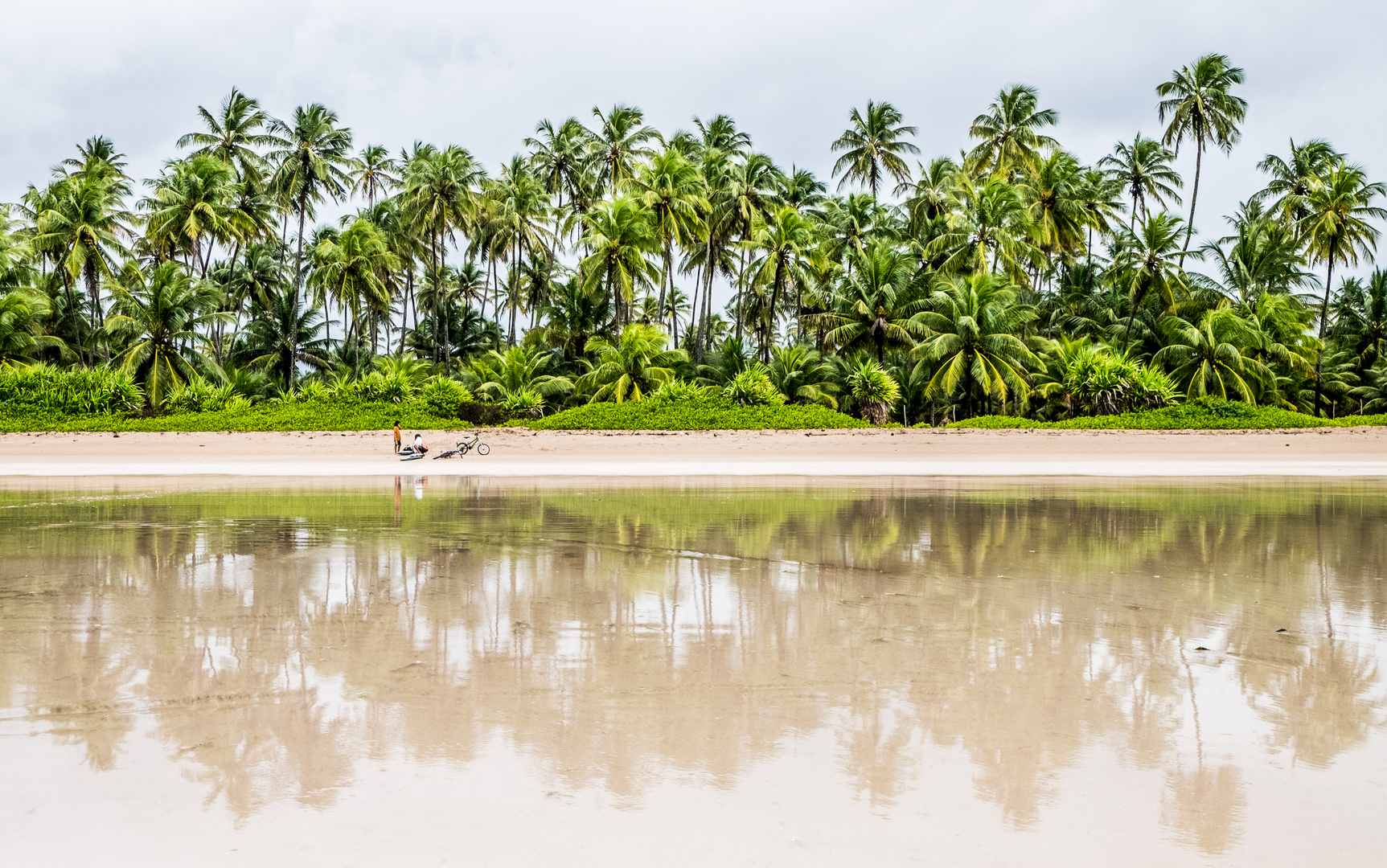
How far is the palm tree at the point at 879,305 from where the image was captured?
125 feet

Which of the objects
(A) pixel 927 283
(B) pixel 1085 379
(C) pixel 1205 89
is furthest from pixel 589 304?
(C) pixel 1205 89

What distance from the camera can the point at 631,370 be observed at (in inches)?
1421

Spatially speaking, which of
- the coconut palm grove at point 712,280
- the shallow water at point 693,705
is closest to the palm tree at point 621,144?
the coconut palm grove at point 712,280

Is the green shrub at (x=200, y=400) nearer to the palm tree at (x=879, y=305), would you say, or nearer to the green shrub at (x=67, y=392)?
the green shrub at (x=67, y=392)

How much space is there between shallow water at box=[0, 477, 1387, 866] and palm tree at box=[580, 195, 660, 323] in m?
31.3

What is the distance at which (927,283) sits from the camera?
3934 cm

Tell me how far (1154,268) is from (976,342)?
11504mm

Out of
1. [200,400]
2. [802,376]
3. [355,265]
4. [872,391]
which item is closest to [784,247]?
[802,376]

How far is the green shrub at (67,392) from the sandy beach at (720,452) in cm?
285

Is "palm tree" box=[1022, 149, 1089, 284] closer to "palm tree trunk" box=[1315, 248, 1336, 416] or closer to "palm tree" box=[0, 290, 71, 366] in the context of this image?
"palm tree trunk" box=[1315, 248, 1336, 416]

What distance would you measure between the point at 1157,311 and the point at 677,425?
25.0 m

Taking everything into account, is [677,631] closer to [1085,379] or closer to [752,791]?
[752,791]

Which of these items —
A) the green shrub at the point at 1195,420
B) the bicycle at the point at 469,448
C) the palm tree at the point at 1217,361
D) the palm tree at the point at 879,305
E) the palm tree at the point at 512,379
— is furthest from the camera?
the palm tree at the point at 879,305

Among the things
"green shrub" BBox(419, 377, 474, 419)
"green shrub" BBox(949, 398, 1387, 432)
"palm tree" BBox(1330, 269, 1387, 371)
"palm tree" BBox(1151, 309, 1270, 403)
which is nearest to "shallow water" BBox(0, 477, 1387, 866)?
"green shrub" BBox(949, 398, 1387, 432)
